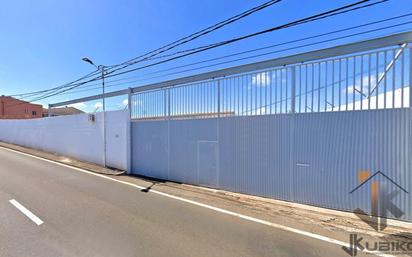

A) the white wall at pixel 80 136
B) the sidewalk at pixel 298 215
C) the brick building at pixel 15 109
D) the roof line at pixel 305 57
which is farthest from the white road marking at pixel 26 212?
the brick building at pixel 15 109

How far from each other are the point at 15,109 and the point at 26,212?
5881 centimetres

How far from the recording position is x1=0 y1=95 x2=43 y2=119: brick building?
2005 inches

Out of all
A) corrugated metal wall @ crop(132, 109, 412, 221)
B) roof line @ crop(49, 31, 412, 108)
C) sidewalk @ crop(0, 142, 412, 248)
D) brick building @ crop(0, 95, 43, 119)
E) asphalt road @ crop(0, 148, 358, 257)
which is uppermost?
brick building @ crop(0, 95, 43, 119)

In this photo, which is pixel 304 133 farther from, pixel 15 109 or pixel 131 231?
pixel 15 109

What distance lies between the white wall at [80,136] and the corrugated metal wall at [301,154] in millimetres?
4457

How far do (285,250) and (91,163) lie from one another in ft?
47.4

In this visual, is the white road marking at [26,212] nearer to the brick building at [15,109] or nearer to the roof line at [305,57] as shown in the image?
the roof line at [305,57]

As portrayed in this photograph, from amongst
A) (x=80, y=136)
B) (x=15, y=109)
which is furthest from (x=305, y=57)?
(x=15, y=109)

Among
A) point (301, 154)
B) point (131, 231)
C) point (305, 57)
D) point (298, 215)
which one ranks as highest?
point (305, 57)

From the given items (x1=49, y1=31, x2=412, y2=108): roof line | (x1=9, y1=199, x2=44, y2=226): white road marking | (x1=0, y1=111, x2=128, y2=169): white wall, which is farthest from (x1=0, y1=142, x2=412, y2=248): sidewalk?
(x1=0, y1=111, x2=128, y2=169): white wall

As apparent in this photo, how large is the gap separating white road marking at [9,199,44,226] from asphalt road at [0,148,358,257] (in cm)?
8

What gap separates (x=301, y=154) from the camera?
7.69 metres

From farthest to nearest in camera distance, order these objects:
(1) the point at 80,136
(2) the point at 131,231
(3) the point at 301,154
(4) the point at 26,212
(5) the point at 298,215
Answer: (1) the point at 80,136
(3) the point at 301,154
(5) the point at 298,215
(4) the point at 26,212
(2) the point at 131,231

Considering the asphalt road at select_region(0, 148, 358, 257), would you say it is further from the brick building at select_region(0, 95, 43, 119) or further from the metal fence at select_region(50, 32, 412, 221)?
the brick building at select_region(0, 95, 43, 119)
